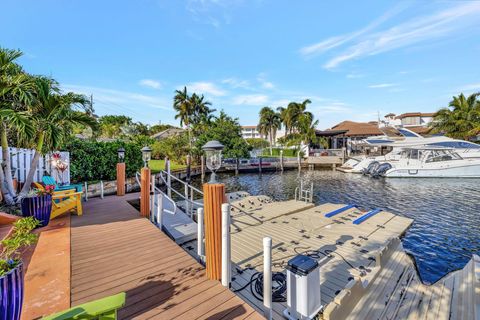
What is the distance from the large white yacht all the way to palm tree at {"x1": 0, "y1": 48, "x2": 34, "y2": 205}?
2601 centimetres

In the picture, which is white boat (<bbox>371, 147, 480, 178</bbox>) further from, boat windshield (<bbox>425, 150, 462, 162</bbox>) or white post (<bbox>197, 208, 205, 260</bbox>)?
white post (<bbox>197, 208, 205, 260</bbox>)

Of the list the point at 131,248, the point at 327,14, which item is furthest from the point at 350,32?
the point at 131,248

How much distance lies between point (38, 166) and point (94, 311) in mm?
10006

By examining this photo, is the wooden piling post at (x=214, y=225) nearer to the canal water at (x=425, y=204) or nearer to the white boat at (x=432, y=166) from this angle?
the canal water at (x=425, y=204)

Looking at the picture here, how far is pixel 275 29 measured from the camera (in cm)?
1187

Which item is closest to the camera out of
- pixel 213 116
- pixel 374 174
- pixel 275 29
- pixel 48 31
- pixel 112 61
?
pixel 48 31

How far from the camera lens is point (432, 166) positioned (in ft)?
69.6

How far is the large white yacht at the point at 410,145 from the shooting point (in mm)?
21453

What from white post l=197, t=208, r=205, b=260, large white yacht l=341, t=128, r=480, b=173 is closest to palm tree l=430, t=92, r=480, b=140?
large white yacht l=341, t=128, r=480, b=173

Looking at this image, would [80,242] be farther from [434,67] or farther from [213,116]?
[213,116]

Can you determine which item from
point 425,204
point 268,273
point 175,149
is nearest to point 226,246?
point 268,273

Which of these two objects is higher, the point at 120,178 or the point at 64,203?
the point at 120,178

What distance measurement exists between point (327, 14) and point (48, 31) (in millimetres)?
13319

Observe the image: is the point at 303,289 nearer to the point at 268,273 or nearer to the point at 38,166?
the point at 268,273
